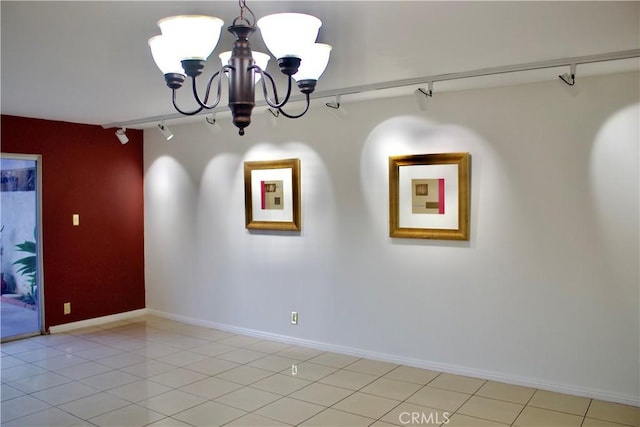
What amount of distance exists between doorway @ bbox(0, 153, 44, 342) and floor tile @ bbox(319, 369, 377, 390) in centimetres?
332

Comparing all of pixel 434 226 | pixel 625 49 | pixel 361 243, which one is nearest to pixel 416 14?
pixel 625 49

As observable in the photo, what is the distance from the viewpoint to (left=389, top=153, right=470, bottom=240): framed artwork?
4.10m

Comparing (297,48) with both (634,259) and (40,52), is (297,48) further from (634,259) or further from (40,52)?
(634,259)

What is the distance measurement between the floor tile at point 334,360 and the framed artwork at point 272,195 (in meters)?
1.21

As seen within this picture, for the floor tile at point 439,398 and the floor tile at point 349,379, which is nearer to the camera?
the floor tile at point 439,398

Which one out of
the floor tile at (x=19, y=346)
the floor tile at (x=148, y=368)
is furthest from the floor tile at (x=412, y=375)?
the floor tile at (x=19, y=346)

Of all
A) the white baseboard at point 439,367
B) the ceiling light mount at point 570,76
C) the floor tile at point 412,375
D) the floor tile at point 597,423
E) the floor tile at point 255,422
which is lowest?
the floor tile at point 255,422

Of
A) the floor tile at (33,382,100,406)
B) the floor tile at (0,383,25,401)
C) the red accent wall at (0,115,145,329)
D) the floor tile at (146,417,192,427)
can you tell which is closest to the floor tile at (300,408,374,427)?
the floor tile at (146,417,192,427)

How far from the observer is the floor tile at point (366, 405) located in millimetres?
3465

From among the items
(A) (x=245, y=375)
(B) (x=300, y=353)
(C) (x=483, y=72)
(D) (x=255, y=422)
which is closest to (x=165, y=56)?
(C) (x=483, y=72)

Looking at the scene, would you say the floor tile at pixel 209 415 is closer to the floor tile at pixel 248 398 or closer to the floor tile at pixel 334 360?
the floor tile at pixel 248 398

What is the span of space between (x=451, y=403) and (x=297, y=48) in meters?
2.67

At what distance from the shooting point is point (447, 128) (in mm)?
4172

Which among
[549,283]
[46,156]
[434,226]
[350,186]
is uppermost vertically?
[46,156]
